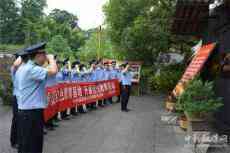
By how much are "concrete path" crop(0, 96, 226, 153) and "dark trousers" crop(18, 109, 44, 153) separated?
9.24 feet

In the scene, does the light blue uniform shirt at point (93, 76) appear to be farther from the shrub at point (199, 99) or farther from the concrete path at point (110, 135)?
the shrub at point (199, 99)

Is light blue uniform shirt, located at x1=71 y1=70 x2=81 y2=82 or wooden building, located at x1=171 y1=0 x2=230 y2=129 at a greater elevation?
wooden building, located at x1=171 y1=0 x2=230 y2=129

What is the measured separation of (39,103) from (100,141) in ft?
13.9

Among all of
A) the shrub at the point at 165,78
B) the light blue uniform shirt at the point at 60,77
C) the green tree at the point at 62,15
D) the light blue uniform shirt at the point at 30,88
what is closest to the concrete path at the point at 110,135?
the light blue uniform shirt at the point at 60,77

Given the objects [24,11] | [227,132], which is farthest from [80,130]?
[24,11]

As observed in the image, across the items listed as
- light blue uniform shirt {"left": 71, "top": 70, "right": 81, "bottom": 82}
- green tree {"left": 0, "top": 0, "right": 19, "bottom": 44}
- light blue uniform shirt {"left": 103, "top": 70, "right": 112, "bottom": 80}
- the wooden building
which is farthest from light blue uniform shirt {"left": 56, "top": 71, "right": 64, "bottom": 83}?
green tree {"left": 0, "top": 0, "right": 19, "bottom": 44}

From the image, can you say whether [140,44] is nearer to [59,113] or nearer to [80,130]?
[59,113]

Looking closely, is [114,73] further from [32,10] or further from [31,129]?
[32,10]

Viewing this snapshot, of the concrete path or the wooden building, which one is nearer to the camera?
the concrete path

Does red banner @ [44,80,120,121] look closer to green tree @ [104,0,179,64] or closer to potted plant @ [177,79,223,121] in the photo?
green tree @ [104,0,179,64]

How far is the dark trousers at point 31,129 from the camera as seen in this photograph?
19.9 ft

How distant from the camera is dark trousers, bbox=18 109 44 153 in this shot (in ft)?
19.9

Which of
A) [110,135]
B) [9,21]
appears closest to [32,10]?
[9,21]

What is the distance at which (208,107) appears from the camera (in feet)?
29.8
